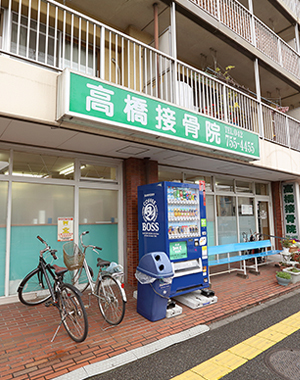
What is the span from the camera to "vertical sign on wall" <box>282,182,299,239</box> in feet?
34.6

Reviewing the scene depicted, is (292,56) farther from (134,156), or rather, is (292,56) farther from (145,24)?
(134,156)

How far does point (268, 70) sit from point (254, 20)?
1740mm

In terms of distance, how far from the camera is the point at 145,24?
6.95 meters

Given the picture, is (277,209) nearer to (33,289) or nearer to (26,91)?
(33,289)

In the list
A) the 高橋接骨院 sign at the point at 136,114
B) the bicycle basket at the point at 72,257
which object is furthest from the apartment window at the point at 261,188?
the bicycle basket at the point at 72,257

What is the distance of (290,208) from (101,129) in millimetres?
9505

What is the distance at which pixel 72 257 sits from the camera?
4.61 meters

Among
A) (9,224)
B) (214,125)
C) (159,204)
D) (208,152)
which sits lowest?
(9,224)

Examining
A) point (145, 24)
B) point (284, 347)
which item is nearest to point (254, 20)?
point (145, 24)

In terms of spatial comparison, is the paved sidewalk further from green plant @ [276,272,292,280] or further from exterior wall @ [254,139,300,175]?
exterior wall @ [254,139,300,175]

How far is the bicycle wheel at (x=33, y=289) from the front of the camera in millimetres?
4785

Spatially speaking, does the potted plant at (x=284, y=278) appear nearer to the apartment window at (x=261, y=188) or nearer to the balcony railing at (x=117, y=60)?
the balcony railing at (x=117, y=60)

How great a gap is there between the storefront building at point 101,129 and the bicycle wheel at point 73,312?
197cm

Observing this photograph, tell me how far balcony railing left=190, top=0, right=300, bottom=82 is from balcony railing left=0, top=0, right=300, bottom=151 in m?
0.42
